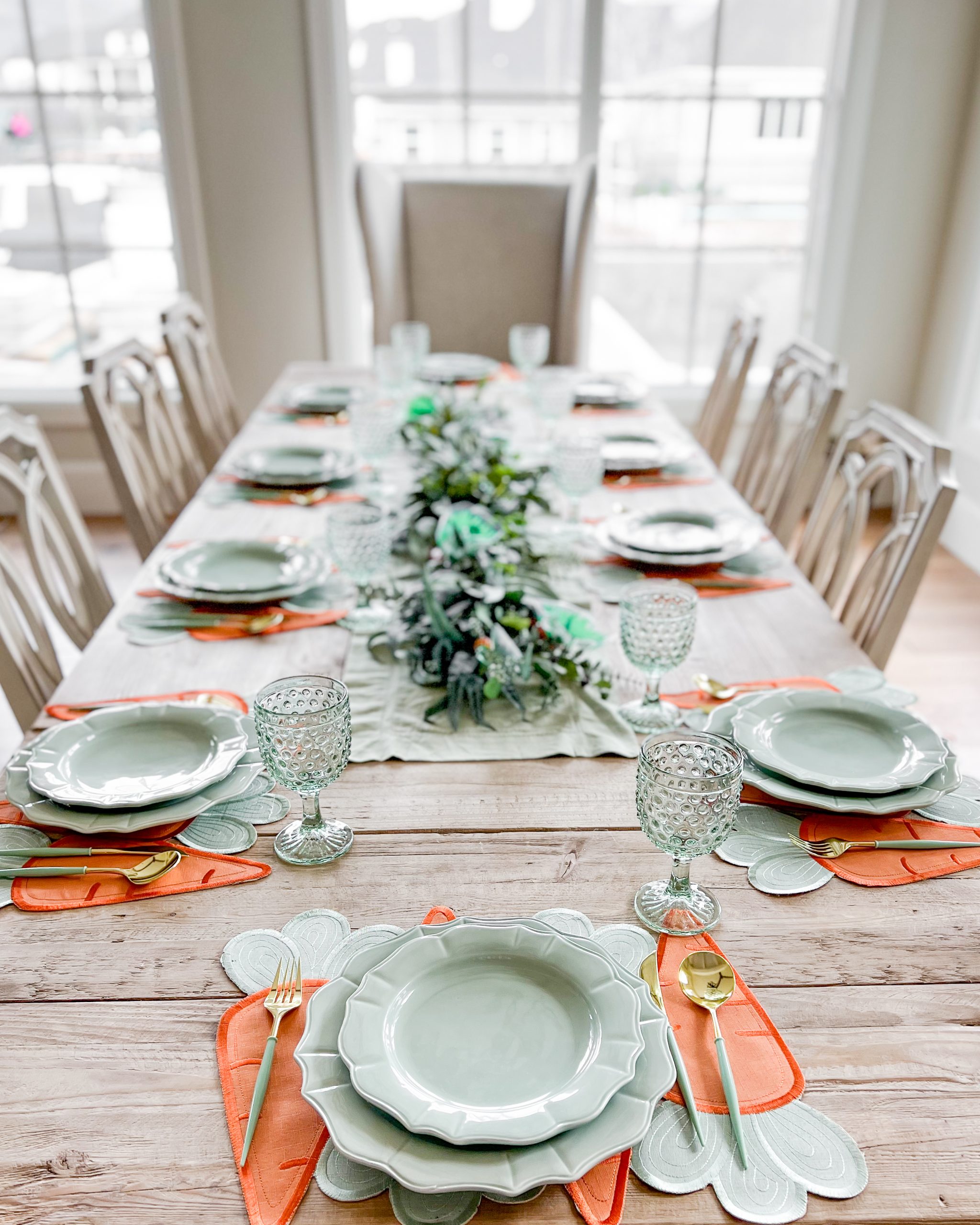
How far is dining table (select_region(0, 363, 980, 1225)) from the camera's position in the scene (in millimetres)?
585

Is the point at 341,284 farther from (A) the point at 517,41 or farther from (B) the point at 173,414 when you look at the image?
(B) the point at 173,414

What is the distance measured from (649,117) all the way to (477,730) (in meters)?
3.02

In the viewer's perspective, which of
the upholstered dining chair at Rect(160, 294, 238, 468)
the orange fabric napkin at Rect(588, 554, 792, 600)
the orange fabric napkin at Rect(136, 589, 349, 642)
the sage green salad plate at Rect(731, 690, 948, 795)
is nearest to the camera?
the sage green salad plate at Rect(731, 690, 948, 795)

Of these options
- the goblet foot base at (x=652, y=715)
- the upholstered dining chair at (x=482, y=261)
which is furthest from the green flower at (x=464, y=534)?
the upholstered dining chair at (x=482, y=261)

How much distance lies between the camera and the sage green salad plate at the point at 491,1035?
1.94ft

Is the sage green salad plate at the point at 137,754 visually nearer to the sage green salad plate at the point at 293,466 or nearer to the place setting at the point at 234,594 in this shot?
the place setting at the point at 234,594

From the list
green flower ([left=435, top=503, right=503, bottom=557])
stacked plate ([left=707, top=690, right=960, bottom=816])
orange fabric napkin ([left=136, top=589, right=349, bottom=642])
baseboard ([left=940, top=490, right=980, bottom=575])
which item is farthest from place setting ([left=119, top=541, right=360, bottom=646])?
baseboard ([left=940, top=490, right=980, bottom=575])

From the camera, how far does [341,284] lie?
350cm

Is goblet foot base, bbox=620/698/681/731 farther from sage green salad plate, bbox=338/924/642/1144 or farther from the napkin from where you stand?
sage green salad plate, bbox=338/924/642/1144

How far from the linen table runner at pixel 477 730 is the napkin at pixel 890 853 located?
198 mm

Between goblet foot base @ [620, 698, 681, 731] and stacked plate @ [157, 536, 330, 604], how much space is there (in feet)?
A: 1.60

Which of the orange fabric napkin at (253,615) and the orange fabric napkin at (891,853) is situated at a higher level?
the orange fabric napkin at (891,853)

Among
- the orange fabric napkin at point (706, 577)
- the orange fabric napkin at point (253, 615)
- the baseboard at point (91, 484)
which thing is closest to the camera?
the orange fabric napkin at point (253, 615)

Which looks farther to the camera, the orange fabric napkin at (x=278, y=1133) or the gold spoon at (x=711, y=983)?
the gold spoon at (x=711, y=983)
